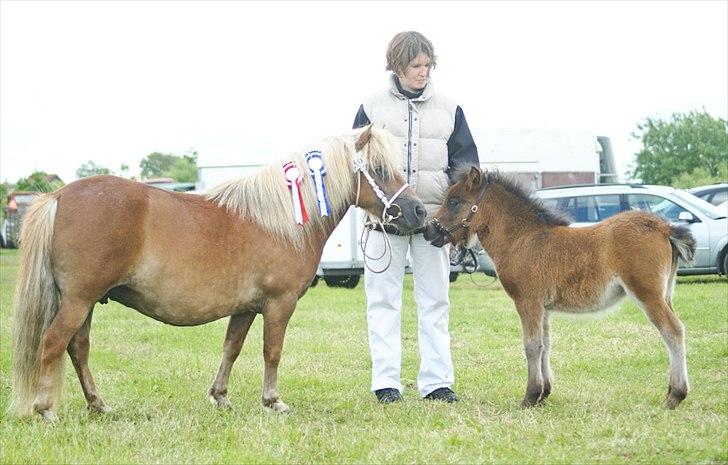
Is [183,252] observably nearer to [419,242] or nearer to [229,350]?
[229,350]

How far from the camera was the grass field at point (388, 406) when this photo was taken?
4.88 m

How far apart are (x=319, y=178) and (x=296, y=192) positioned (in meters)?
0.18

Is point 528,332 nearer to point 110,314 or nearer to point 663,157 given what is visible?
point 110,314

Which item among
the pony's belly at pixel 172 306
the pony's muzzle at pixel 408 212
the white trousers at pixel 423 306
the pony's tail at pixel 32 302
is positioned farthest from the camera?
the white trousers at pixel 423 306

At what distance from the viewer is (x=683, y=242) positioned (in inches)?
242

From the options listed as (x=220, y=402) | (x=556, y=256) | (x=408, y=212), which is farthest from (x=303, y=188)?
(x=556, y=256)

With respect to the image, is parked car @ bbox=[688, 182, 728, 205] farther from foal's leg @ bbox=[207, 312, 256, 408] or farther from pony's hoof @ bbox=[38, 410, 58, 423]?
pony's hoof @ bbox=[38, 410, 58, 423]

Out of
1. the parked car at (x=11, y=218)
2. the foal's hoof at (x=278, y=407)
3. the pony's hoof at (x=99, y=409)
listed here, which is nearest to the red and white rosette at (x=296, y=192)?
the foal's hoof at (x=278, y=407)

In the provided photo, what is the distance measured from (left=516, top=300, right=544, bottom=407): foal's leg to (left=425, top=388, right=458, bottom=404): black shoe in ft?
1.87

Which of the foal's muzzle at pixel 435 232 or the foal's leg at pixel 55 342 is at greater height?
the foal's muzzle at pixel 435 232

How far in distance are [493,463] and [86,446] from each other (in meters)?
2.24

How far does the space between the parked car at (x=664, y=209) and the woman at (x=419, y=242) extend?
920cm

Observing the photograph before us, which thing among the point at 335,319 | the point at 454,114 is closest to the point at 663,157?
the point at 335,319

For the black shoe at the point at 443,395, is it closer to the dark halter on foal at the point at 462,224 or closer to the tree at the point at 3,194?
the dark halter on foal at the point at 462,224
